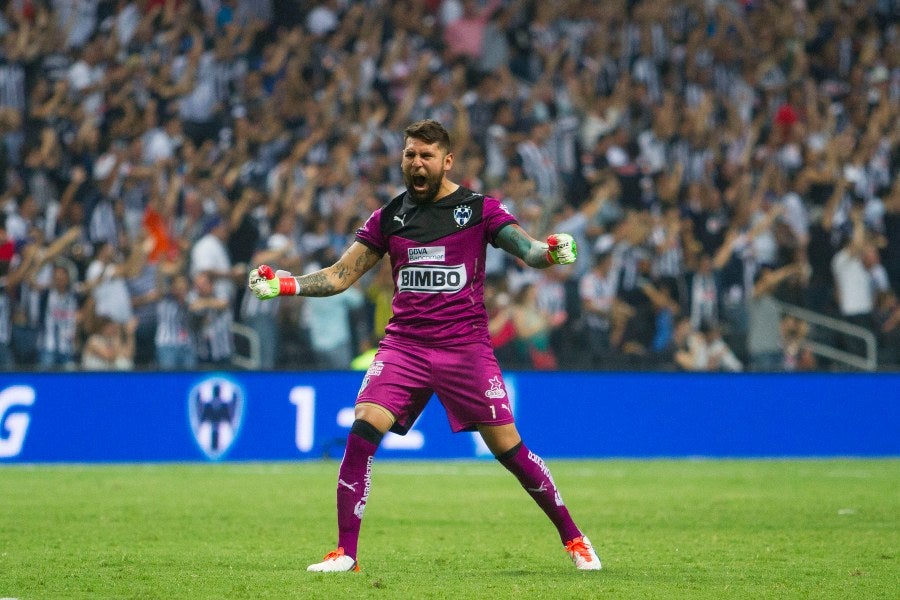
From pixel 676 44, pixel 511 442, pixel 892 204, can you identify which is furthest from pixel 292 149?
pixel 511 442

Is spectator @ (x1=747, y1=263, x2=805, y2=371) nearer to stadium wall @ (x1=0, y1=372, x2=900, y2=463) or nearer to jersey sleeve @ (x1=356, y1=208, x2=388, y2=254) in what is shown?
stadium wall @ (x1=0, y1=372, x2=900, y2=463)

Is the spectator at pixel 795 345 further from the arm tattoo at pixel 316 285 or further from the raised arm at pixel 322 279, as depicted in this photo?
the arm tattoo at pixel 316 285

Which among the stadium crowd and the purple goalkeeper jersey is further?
the stadium crowd

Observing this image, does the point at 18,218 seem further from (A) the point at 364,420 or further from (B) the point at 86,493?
(A) the point at 364,420

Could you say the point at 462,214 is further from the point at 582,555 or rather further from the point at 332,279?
the point at 582,555

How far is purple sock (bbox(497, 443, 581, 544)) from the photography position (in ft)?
23.2

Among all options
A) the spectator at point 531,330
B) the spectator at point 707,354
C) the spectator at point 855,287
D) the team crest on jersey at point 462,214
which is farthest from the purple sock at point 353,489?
the spectator at point 855,287

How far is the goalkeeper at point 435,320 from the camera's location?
6.96 metres

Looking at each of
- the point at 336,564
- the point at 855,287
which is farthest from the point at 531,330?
the point at 336,564

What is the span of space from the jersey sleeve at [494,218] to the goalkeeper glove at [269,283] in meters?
1.02

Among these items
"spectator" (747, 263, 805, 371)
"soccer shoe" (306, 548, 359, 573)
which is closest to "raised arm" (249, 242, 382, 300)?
"soccer shoe" (306, 548, 359, 573)

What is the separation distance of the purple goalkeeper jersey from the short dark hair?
12.8 inches

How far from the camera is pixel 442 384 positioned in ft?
23.1

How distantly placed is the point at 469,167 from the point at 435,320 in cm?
1138
